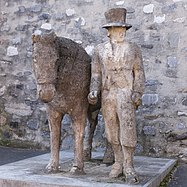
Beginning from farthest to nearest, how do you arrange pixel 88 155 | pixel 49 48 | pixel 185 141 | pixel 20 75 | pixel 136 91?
1. pixel 20 75
2. pixel 185 141
3. pixel 88 155
4. pixel 136 91
5. pixel 49 48

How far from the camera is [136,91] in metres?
3.46

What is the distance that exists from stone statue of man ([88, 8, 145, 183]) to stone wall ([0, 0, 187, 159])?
194 centimetres

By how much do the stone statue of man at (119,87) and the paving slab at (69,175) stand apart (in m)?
0.18

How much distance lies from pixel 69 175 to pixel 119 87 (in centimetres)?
91

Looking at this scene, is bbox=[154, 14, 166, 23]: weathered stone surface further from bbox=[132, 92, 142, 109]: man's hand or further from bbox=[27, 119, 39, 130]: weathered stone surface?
bbox=[132, 92, 142, 109]: man's hand

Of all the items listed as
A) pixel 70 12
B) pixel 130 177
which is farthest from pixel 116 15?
pixel 70 12

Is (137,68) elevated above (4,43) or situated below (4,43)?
below

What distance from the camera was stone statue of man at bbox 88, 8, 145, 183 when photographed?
3.41 metres

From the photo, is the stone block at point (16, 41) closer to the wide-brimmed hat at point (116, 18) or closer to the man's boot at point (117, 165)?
the wide-brimmed hat at point (116, 18)

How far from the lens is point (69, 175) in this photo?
11.8ft

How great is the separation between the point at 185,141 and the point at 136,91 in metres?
2.27

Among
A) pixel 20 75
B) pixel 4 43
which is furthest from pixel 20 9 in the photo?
pixel 20 75

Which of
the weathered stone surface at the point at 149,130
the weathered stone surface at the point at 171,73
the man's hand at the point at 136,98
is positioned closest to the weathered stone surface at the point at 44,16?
the weathered stone surface at the point at 171,73

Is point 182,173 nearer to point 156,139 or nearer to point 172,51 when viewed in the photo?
point 156,139
